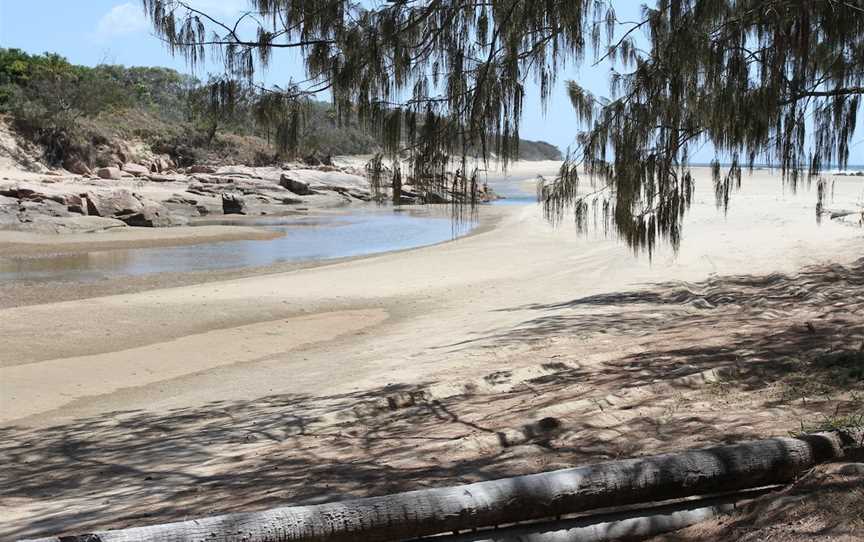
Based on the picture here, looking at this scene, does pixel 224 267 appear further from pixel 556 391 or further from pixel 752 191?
pixel 752 191

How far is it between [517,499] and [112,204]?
980 inches

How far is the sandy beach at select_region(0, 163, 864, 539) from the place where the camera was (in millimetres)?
4410

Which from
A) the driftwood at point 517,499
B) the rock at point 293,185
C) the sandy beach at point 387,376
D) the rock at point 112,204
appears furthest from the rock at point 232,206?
the driftwood at point 517,499

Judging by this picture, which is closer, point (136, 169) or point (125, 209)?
point (125, 209)

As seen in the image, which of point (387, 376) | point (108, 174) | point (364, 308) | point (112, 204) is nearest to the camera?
point (387, 376)

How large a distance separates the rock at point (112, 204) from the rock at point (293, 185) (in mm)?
12187

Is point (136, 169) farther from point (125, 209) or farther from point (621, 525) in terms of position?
point (621, 525)

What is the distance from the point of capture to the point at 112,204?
2572 centimetres

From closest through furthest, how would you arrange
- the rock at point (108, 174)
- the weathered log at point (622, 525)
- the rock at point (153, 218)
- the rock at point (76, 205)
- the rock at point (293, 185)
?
the weathered log at point (622, 525), the rock at point (76, 205), the rock at point (153, 218), the rock at point (108, 174), the rock at point (293, 185)

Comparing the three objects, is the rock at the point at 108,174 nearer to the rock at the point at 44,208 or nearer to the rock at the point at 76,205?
the rock at the point at 76,205

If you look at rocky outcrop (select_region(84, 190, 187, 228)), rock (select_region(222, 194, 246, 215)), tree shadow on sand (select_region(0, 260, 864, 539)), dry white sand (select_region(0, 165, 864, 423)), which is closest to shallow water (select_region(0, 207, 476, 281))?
dry white sand (select_region(0, 165, 864, 423))

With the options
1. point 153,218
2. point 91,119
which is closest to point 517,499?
point 153,218

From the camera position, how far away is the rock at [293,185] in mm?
38188

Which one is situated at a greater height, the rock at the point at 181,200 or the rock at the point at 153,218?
the rock at the point at 181,200
